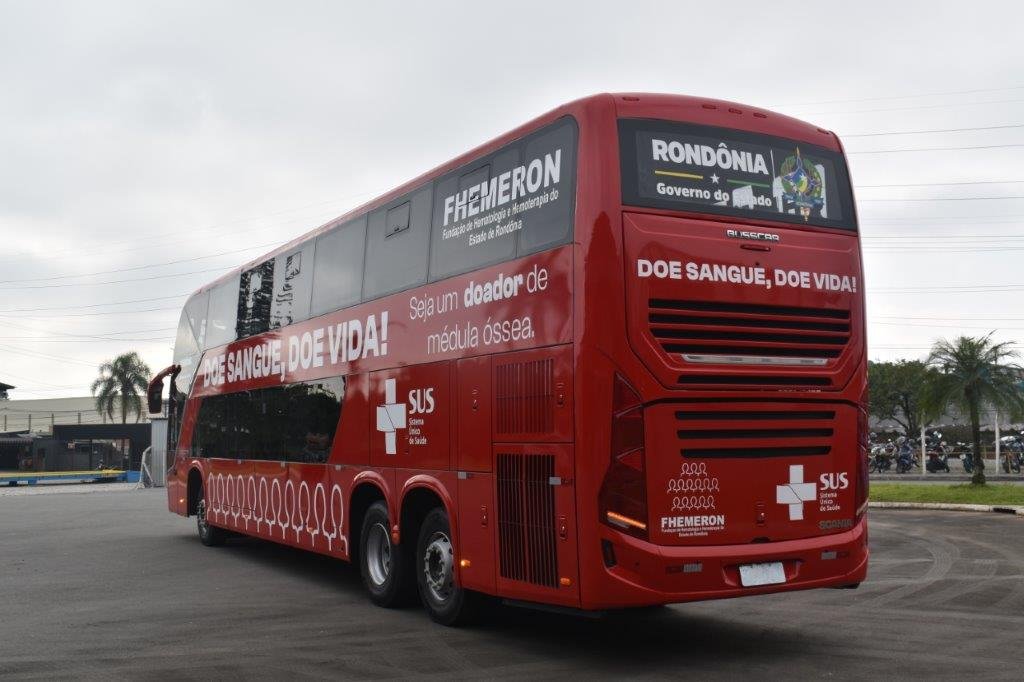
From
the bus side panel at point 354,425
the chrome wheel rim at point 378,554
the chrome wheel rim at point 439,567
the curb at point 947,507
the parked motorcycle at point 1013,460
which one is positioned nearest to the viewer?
the chrome wheel rim at point 439,567

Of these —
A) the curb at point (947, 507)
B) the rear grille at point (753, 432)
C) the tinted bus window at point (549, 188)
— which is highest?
the tinted bus window at point (549, 188)

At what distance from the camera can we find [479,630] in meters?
9.45

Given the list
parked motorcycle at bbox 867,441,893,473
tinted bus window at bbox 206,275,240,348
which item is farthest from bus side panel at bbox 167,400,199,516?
parked motorcycle at bbox 867,441,893,473

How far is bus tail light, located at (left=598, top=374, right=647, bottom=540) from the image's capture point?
7.63 metres

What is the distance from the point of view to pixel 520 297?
336 inches

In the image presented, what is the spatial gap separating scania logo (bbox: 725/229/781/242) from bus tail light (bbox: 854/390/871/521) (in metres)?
1.52

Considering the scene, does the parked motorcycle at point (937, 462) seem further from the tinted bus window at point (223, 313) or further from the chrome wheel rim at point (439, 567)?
the chrome wheel rim at point (439, 567)

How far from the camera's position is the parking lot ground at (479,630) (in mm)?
7902

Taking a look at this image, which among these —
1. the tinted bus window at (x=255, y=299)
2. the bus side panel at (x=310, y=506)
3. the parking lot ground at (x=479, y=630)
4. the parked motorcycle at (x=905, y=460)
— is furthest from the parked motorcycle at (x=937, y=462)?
the bus side panel at (x=310, y=506)

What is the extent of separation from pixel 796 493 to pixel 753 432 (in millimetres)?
618

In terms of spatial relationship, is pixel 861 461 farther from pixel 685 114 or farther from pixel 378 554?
pixel 378 554

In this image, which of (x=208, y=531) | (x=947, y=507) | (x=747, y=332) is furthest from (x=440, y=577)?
(x=947, y=507)

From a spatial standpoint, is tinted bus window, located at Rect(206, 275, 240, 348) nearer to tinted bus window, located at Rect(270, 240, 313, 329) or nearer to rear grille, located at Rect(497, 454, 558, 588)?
tinted bus window, located at Rect(270, 240, 313, 329)

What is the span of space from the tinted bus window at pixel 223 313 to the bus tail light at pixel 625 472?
373 inches
